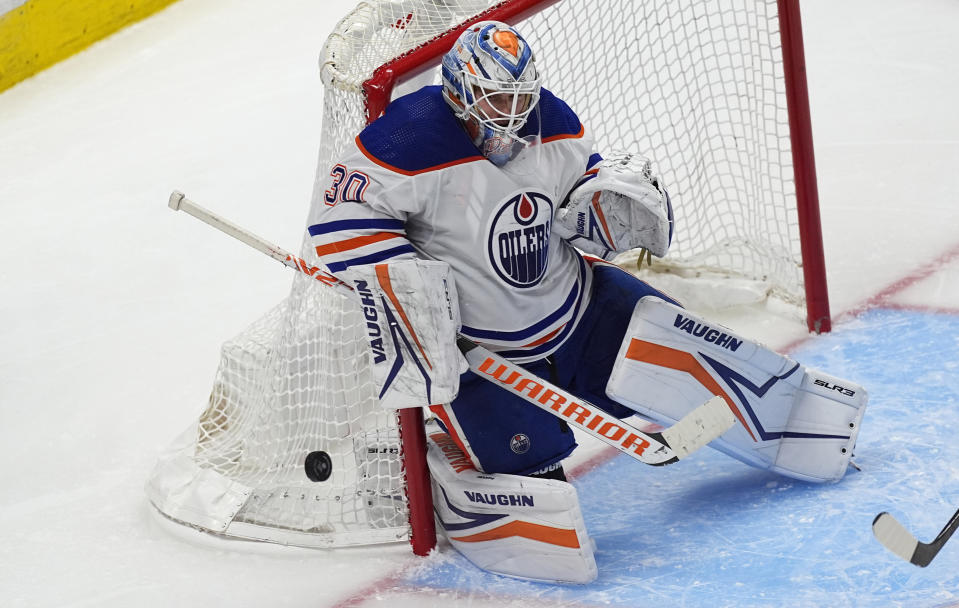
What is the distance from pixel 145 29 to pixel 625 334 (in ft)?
13.3

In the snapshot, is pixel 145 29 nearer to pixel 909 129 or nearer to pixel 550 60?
pixel 550 60

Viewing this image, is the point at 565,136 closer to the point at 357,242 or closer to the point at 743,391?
the point at 357,242

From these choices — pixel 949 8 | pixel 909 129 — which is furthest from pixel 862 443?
pixel 949 8

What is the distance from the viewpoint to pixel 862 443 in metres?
2.68

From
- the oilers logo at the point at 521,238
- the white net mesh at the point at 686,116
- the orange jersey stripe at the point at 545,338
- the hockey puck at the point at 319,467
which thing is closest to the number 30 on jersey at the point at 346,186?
the oilers logo at the point at 521,238

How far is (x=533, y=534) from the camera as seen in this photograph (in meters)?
2.40

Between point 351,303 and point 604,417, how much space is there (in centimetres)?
68

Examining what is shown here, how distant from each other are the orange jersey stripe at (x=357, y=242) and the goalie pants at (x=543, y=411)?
0.37 m

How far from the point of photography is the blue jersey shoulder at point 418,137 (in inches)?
88.5

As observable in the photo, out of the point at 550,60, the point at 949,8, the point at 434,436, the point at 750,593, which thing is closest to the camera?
the point at 750,593

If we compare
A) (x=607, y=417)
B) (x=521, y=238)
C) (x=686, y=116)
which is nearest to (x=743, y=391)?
(x=607, y=417)

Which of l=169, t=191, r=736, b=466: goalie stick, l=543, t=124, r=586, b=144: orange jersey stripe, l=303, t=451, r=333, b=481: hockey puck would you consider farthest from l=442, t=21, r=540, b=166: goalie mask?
l=303, t=451, r=333, b=481: hockey puck

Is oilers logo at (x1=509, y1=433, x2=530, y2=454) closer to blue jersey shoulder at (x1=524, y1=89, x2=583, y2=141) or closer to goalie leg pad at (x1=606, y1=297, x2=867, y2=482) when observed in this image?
goalie leg pad at (x1=606, y1=297, x2=867, y2=482)

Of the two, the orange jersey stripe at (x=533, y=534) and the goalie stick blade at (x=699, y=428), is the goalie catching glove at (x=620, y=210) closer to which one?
the goalie stick blade at (x=699, y=428)
